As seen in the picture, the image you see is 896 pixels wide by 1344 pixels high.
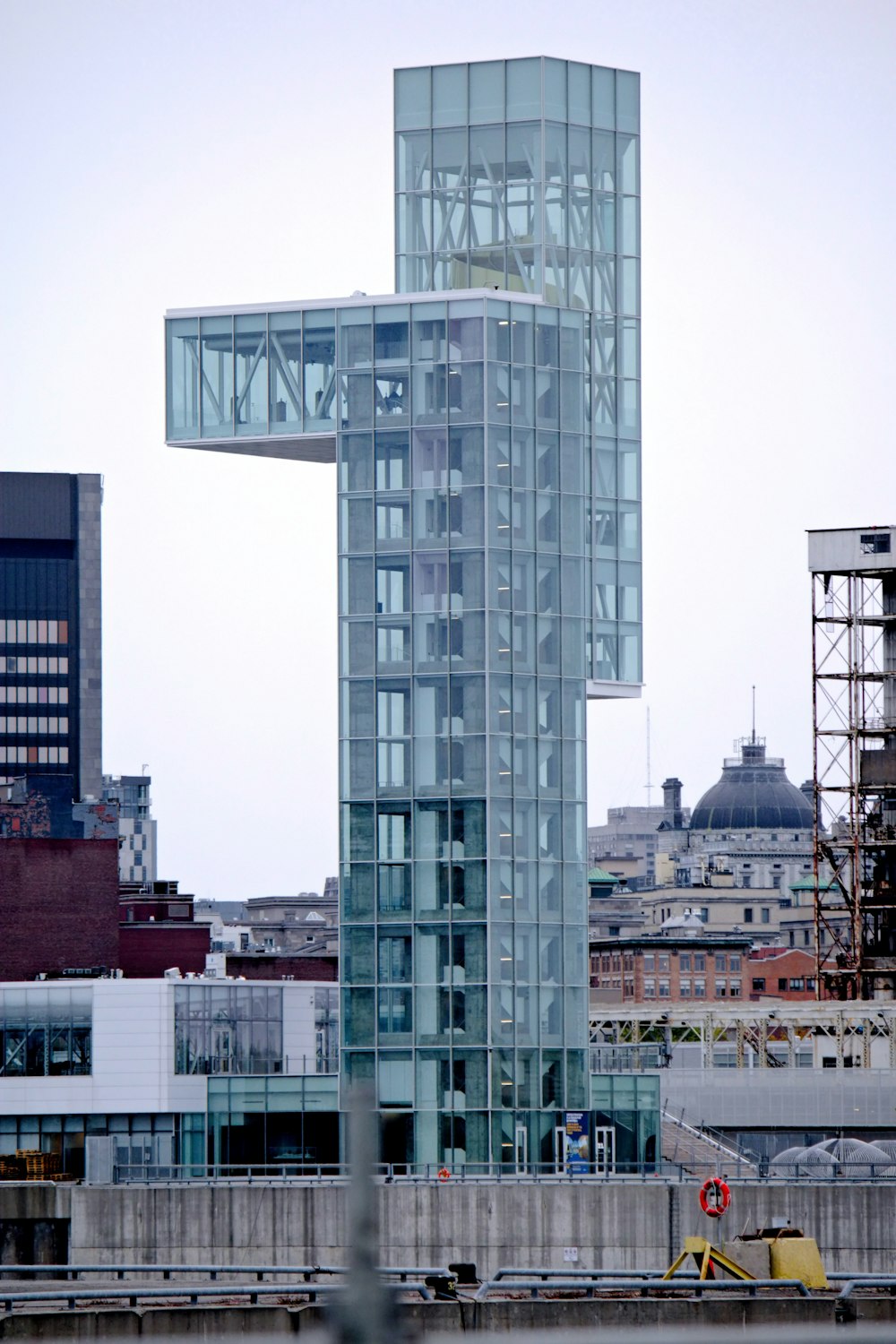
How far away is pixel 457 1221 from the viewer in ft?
225

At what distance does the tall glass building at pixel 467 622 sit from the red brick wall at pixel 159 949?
35588mm

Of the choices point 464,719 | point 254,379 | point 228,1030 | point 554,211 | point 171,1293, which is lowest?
point 228,1030

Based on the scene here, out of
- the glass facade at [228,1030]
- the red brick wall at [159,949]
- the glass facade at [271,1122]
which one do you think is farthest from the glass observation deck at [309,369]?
the red brick wall at [159,949]

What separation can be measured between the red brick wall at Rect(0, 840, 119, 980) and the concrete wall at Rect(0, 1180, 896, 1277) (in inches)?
1335

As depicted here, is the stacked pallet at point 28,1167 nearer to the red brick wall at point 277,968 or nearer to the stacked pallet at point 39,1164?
the stacked pallet at point 39,1164

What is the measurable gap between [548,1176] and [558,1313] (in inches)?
1168

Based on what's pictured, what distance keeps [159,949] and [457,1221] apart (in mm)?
48262

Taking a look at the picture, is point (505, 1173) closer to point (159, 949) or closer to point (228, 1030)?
point (228, 1030)

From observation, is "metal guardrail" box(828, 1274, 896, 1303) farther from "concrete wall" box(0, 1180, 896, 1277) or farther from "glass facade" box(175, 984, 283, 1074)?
"glass facade" box(175, 984, 283, 1074)

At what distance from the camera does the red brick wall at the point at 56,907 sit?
103438mm

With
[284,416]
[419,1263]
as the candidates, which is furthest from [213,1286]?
[284,416]

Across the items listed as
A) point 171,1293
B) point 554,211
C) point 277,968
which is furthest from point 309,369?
point 171,1293

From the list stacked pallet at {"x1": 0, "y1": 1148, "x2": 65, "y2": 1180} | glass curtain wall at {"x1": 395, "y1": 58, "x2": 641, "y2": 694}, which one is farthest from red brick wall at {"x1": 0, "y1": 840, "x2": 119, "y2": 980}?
glass curtain wall at {"x1": 395, "y1": 58, "x2": 641, "y2": 694}

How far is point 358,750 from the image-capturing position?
263ft
